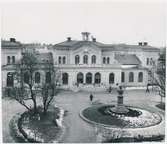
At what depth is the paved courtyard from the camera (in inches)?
538

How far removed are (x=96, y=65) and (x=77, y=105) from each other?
31.9 ft

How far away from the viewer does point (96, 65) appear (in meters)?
29.2

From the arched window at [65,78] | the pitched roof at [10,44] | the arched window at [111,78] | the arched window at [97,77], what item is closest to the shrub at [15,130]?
the pitched roof at [10,44]

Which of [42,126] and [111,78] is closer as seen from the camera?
[42,126]

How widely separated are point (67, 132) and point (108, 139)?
9.01 feet

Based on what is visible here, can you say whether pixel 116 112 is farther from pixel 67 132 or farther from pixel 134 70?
pixel 134 70

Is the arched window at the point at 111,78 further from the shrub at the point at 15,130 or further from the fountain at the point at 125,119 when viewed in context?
the shrub at the point at 15,130

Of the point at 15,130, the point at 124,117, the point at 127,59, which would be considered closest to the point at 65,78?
the point at 127,59

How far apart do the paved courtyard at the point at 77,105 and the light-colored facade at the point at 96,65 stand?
307 centimetres

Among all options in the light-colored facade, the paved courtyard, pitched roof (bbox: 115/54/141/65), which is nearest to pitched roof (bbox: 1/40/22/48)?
the light-colored facade

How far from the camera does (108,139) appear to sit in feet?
43.4

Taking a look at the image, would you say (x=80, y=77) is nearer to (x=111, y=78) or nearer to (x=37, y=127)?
(x=111, y=78)

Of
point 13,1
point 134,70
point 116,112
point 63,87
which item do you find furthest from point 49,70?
point 134,70

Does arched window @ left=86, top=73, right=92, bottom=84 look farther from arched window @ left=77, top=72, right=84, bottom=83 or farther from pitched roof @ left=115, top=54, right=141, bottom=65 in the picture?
pitched roof @ left=115, top=54, right=141, bottom=65
